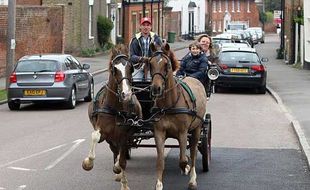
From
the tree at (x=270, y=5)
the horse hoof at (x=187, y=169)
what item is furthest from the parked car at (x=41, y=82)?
the tree at (x=270, y=5)

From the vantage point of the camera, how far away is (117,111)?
10.1 meters

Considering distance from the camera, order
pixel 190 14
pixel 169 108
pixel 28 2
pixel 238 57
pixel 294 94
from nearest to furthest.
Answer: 1. pixel 169 108
2. pixel 294 94
3. pixel 238 57
4. pixel 28 2
5. pixel 190 14

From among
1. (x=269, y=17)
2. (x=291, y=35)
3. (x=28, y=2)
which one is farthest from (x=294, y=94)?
(x=269, y=17)

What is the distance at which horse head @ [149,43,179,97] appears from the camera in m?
9.71

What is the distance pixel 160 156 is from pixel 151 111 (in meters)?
0.68

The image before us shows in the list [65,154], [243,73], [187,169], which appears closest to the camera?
[187,169]

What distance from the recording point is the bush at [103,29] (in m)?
53.4

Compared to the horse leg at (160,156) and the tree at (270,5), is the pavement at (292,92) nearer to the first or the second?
the horse leg at (160,156)

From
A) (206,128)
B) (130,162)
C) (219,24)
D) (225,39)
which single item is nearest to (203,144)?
(206,128)

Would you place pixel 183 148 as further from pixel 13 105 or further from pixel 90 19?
pixel 90 19

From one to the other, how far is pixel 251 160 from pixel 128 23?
4887 centimetres

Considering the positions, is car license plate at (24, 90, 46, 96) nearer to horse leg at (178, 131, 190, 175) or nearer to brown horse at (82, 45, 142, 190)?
brown horse at (82, 45, 142, 190)

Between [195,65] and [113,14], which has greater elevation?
[113,14]

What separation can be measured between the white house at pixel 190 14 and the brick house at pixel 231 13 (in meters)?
9.74
